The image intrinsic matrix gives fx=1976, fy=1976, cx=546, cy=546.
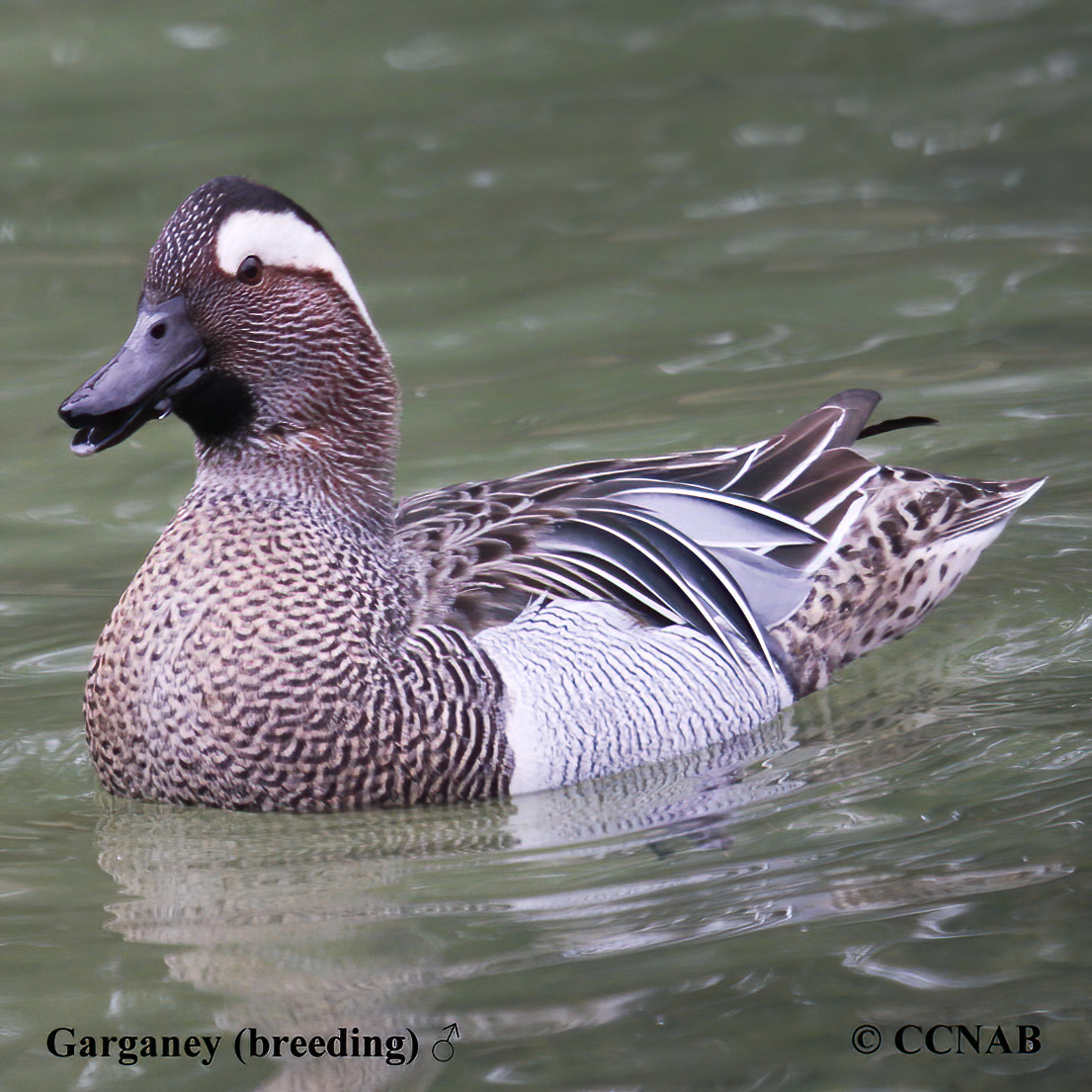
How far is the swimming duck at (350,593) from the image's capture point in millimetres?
5613

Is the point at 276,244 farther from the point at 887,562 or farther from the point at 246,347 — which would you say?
the point at 887,562

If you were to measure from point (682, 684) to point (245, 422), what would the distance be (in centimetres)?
157

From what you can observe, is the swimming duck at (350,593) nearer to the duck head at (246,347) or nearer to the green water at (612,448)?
the duck head at (246,347)

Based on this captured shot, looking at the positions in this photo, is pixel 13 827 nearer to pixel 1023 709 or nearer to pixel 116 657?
pixel 116 657

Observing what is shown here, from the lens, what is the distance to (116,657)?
579 centimetres

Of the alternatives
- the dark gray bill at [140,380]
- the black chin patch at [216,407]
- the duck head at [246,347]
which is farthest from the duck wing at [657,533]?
the dark gray bill at [140,380]

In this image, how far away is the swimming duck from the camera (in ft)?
18.4

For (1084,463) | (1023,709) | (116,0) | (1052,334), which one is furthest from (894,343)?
(116,0)

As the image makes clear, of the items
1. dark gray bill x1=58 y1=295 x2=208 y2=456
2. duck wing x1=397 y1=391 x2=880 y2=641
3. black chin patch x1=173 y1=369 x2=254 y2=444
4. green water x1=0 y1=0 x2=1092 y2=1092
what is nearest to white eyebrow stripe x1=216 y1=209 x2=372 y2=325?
dark gray bill x1=58 y1=295 x2=208 y2=456

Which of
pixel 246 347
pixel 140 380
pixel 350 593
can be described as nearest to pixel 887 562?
pixel 350 593

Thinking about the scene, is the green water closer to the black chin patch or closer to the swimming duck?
the swimming duck

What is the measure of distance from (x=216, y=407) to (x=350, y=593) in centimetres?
67

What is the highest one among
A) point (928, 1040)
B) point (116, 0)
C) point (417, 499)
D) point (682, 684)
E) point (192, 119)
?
point (116, 0)

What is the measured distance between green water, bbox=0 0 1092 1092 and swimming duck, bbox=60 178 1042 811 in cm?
19
